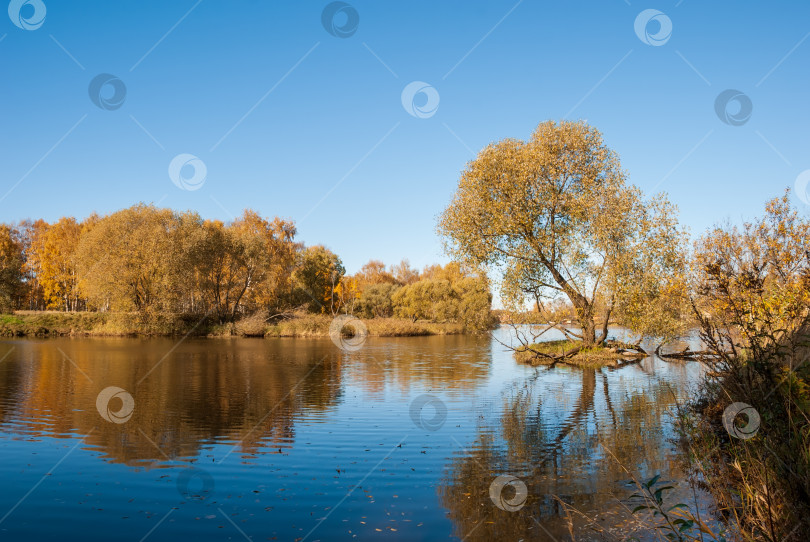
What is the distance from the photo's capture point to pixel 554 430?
14.4 metres

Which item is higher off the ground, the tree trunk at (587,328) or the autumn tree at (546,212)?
the autumn tree at (546,212)

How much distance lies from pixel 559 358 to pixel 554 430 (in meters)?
19.9

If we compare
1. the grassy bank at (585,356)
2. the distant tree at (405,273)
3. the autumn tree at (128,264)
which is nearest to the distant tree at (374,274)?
the distant tree at (405,273)

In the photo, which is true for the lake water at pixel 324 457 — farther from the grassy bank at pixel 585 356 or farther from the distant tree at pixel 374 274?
the distant tree at pixel 374 274

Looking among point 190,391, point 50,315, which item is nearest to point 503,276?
point 190,391

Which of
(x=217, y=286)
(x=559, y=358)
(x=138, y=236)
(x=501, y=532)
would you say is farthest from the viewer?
(x=217, y=286)

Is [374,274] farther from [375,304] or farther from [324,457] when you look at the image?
[324,457]

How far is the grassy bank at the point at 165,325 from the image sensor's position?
198ft

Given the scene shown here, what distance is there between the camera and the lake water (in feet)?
26.7

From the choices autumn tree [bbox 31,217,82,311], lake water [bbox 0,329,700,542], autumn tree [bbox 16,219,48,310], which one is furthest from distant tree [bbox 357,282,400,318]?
lake water [bbox 0,329,700,542]

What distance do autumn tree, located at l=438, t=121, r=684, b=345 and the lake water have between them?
9.37 meters

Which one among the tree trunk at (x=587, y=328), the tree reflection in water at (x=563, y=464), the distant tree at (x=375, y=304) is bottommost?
the tree reflection in water at (x=563, y=464)

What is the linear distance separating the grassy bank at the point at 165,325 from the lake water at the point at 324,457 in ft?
126

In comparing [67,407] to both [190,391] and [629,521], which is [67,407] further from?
[629,521]
